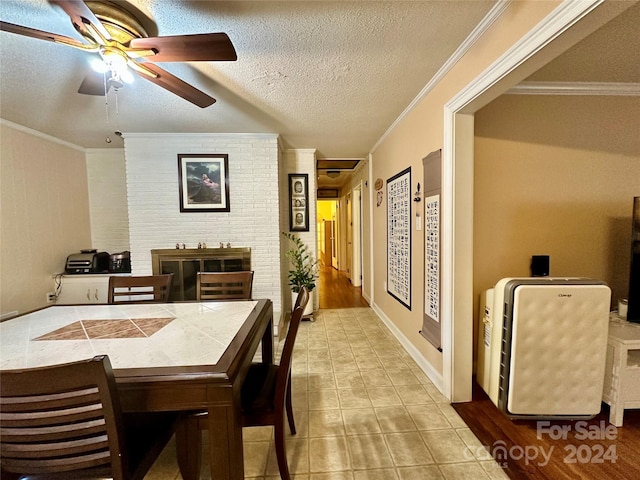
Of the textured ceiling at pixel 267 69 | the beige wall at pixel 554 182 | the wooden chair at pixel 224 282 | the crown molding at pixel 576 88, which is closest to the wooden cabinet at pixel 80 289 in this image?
the textured ceiling at pixel 267 69

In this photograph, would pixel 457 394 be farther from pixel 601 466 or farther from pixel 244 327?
pixel 244 327

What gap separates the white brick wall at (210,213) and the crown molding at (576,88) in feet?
7.90

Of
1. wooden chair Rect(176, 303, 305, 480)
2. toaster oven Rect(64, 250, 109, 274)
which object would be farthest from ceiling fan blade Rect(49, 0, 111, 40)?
toaster oven Rect(64, 250, 109, 274)

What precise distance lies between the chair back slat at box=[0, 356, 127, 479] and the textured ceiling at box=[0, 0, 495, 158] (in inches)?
61.6

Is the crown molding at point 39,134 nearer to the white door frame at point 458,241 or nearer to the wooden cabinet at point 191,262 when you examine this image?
the wooden cabinet at point 191,262

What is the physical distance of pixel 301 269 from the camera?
364cm

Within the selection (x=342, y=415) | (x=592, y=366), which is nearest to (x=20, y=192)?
(x=342, y=415)

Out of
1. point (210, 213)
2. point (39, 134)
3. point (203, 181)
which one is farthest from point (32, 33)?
point (39, 134)

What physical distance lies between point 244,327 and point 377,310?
2786 millimetres

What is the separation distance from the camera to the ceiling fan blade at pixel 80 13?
0.99 metres

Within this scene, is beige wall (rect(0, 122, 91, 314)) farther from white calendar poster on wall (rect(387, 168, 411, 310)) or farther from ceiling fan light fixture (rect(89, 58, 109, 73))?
white calendar poster on wall (rect(387, 168, 411, 310))

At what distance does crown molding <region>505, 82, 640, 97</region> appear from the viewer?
193cm

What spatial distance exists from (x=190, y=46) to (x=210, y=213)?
2.17 m

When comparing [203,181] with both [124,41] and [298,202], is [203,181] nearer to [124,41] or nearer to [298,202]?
[298,202]
